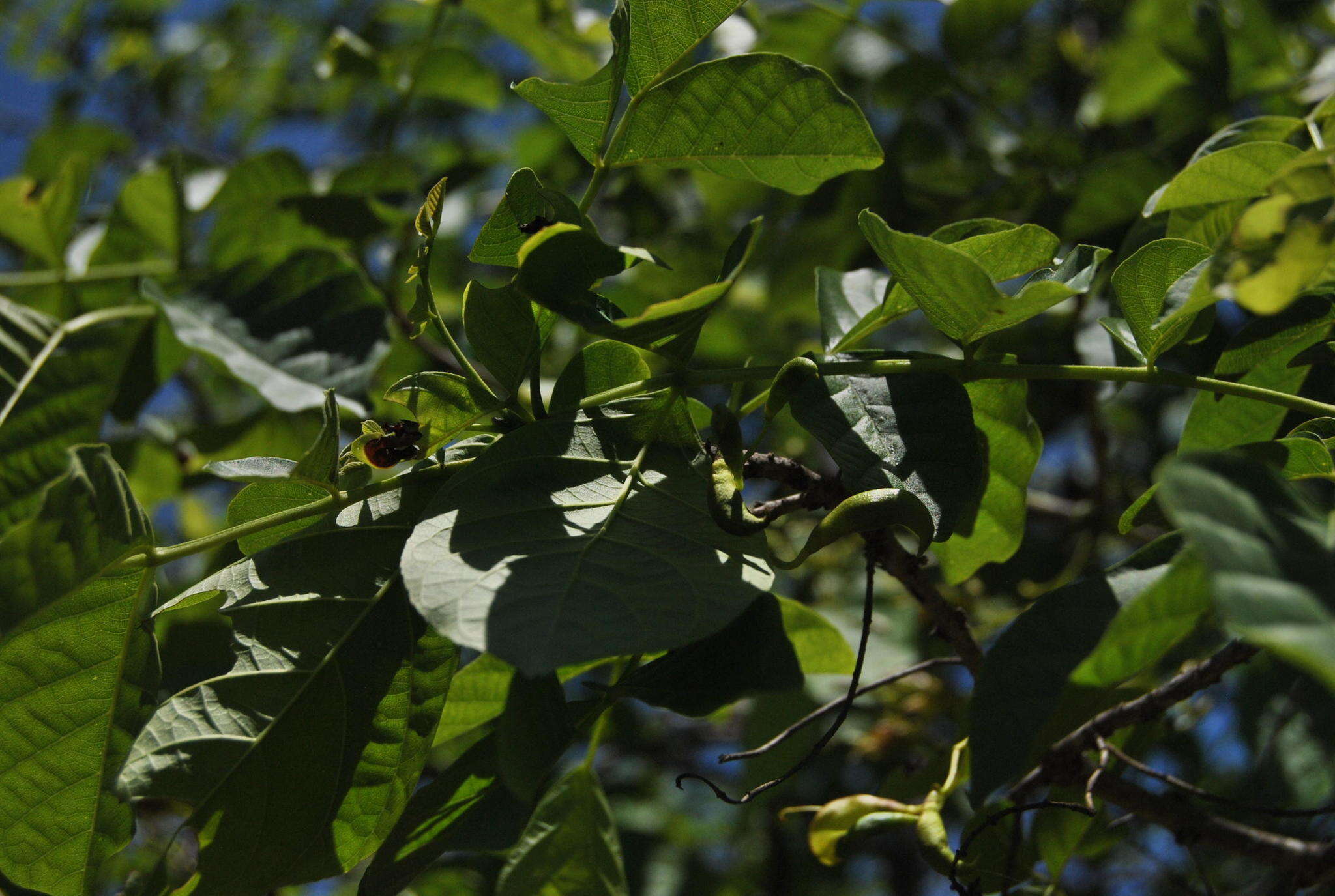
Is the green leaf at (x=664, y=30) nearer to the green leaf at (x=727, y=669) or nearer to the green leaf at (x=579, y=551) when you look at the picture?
the green leaf at (x=579, y=551)

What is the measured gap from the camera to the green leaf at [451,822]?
77cm

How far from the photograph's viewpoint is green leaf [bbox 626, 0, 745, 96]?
2.66 feet

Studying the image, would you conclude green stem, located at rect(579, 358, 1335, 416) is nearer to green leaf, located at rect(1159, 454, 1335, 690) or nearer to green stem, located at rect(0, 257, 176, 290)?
green leaf, located at rect(1159, 454, 1335, 690)

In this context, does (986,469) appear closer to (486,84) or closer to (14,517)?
(14,517)

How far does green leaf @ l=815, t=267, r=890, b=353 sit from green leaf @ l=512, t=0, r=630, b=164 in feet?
0.77

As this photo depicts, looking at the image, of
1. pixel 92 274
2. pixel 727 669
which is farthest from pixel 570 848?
pixel 92 274

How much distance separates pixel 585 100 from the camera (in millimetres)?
800

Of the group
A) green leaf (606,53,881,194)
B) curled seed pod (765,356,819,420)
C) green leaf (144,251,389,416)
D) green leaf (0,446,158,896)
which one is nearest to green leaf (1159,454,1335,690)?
curled seed pod (765,356,819,420)

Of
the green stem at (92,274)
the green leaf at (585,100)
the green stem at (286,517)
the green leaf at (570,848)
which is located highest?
the green leaf at (585,100)

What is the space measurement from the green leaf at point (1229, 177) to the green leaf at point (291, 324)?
0.84 metres

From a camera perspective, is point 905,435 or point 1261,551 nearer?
point 1261,551

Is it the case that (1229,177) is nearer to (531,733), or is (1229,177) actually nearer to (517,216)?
(517,216)

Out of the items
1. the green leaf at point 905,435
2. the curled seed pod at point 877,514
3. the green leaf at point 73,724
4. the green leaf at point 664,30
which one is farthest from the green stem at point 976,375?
the green leaf at point 73,724

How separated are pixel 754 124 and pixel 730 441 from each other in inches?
10.9
